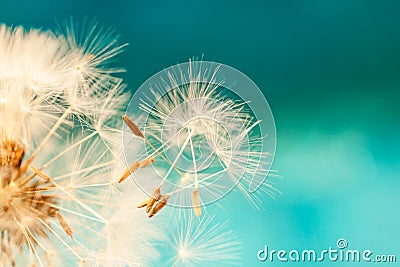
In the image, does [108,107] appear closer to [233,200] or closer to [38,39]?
[38,39]

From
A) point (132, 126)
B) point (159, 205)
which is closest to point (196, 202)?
point (159, 205)

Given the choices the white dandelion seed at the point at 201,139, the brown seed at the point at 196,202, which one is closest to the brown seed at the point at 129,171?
the white dandelion seed at the point at 201,139

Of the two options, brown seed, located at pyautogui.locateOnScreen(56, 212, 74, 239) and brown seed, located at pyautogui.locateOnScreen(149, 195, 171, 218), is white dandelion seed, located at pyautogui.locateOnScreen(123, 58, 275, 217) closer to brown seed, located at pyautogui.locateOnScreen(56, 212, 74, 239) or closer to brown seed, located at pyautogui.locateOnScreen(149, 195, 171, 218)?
brown seed, located at pyautogui.locateOnScreen(149, 195, 171, 218)

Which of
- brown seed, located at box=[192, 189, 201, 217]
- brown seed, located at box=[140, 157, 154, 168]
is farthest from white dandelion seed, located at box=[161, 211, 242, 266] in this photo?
brown seed, located at box=[140, 157, 154, 168]

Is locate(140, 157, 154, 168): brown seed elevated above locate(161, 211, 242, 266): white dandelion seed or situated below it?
above

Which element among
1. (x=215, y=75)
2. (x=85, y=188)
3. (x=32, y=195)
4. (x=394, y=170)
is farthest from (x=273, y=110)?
(x=32, y=195)

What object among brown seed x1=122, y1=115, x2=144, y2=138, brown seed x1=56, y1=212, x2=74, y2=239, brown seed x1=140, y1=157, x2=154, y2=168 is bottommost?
brown seed x1=56, y1=212, x2=74, y2=239
